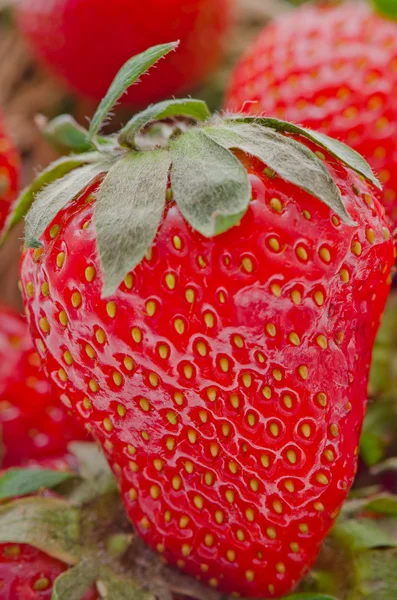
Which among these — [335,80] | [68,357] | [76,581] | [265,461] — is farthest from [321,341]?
[335,80]

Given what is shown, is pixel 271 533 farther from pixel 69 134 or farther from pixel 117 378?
pixel 69 134

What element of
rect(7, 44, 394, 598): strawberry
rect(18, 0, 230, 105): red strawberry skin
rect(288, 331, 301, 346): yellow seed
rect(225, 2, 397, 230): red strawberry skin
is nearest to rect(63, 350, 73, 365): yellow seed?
rect(7, 44, 394, 598): strawberry

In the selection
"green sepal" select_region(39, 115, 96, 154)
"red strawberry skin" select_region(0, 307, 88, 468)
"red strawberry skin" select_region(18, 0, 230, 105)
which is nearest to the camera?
"green sepal" select_region(39, 115, 96, 154)

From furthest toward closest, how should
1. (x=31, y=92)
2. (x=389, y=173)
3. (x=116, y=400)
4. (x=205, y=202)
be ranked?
(x=31, y=92)
(x=389, y=173)
(x=116, y=400)
(x=205, y=202)

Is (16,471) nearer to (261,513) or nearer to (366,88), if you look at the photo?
(261,513)

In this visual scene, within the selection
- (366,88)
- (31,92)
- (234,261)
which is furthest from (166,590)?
(31,92)

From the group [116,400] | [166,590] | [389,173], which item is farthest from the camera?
[389,173]

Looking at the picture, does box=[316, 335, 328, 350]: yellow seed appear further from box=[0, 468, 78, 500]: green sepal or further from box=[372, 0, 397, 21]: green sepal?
box=[372, 0, 397, 21]: green sepal
